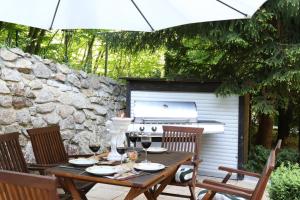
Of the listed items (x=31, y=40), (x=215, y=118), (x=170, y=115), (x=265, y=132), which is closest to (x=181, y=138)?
(x=170, y=115)

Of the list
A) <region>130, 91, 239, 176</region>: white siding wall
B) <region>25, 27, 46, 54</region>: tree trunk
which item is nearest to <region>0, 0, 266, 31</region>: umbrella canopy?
<region>130, 91, 239, 176</region>: white siding wall

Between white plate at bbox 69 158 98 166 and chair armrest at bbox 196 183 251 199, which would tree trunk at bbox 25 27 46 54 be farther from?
chair armrest at bbox 196 183 251 199

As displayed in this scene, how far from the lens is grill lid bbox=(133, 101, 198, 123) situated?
6117 millimetres

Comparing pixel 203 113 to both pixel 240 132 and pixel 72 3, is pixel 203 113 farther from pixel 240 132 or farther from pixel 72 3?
pixel 72 3

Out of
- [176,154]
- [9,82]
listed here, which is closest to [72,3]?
[9,82]

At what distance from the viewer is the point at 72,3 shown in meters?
3.94

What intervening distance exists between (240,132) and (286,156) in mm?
966

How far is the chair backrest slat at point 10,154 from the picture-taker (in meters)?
3.50

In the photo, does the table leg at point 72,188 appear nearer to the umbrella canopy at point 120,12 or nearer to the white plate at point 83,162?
the white plate at point 83,162

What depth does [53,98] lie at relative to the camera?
5.29 meters

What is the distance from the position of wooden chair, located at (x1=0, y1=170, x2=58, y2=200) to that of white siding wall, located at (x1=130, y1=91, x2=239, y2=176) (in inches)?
172

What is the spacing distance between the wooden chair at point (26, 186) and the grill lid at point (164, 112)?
12.9 ft

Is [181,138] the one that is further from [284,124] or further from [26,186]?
[284,124]

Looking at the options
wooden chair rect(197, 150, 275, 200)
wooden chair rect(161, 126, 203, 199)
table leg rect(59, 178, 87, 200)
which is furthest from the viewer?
wooden chair rect(161, 126, 203, 199)
